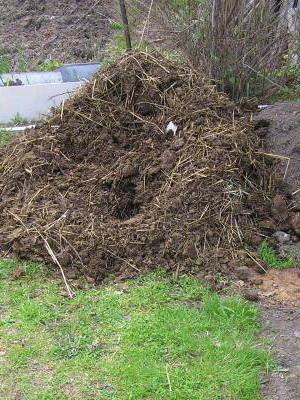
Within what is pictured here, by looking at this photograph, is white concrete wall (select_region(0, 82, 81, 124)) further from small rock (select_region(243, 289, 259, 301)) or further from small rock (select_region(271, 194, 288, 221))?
small rock (select_region(243, 289, 259, 301))

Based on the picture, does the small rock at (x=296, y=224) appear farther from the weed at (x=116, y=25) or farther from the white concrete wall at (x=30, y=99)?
the weed at (x=116, y=25)

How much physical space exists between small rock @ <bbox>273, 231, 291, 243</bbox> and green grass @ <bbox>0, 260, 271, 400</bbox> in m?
0.90

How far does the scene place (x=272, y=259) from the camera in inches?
173

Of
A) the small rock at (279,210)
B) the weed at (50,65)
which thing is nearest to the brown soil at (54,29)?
the weed at (50,65)

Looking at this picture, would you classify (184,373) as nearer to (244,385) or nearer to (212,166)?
(244,385)

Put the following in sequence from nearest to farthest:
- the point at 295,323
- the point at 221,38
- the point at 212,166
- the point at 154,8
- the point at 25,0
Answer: the point at 295,323 < the point at 212,166 < the point at 221,38 < the point at 154,8 < the point at 25,0

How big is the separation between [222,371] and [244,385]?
0.15 metres

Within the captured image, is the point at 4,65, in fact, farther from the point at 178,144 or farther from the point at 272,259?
the point at 272,259

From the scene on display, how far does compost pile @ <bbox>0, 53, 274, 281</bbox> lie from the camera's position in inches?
171

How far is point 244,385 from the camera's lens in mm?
3145

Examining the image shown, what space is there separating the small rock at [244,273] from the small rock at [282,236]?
1.79 ft

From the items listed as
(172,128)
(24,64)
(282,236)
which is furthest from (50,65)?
(282,236)

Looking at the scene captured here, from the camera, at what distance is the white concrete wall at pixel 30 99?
7309 millimetres

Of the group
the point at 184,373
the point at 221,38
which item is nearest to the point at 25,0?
the point at 221,38
